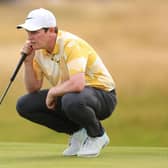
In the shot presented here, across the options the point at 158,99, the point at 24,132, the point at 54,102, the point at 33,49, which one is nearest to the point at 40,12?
the point at 33,49

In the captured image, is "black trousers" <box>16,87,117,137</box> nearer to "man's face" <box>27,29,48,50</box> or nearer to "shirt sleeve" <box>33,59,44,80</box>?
"shirt sleeve" <box>33,59,44,80</box>

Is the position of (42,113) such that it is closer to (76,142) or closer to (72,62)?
(76,142)

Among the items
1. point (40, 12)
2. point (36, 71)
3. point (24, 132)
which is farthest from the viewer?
point (24, 132)

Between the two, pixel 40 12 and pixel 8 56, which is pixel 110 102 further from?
pixel 8 56

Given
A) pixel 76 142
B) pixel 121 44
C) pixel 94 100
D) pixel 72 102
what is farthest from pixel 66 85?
pixel 121 44

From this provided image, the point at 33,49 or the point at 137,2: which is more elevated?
the point at 33,49

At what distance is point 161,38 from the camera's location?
8.11 metres

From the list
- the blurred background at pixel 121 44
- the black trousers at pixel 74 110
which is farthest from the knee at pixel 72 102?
the blurred background at pixel 121 44

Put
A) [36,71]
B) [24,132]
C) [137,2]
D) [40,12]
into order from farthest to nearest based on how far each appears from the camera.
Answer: [137,2] < [24,132] < [36,71] < [40,12]

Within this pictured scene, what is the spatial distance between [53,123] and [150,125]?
260 cm

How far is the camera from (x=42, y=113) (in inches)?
161

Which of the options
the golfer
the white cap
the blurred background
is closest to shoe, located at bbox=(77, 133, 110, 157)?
the golfer

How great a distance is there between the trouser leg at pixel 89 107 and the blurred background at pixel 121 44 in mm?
2710

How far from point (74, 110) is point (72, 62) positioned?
0.81ft
